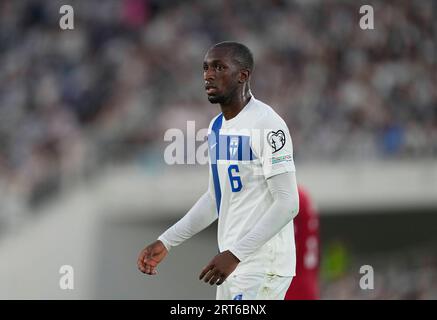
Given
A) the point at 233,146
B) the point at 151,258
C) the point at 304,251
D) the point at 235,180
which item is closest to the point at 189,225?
the point at 151,258

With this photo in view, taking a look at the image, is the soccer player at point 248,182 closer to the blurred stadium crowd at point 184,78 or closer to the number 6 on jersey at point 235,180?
the number 6 on jersey at point 235,180

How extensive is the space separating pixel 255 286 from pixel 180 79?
399 inches

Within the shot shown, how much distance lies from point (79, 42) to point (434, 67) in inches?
220

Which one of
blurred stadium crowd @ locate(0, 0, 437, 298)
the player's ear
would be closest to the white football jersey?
the player's ear

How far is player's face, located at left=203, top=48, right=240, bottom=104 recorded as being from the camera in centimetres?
483

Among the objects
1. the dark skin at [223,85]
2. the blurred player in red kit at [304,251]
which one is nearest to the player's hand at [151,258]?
the dark skin at [223,85]

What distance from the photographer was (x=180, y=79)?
14.8 metres

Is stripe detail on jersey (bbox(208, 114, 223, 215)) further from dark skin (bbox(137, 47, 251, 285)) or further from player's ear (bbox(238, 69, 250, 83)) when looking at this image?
player's ear (bbox(238, 69, 250, 83))

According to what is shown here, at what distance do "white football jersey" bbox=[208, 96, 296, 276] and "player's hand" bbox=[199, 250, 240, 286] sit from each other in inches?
10.1

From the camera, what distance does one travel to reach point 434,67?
53.6ft

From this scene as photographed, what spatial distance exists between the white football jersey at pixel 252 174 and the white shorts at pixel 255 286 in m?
0.03

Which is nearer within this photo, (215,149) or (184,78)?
(215,149)

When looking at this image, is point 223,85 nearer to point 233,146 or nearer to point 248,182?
point 233,146
